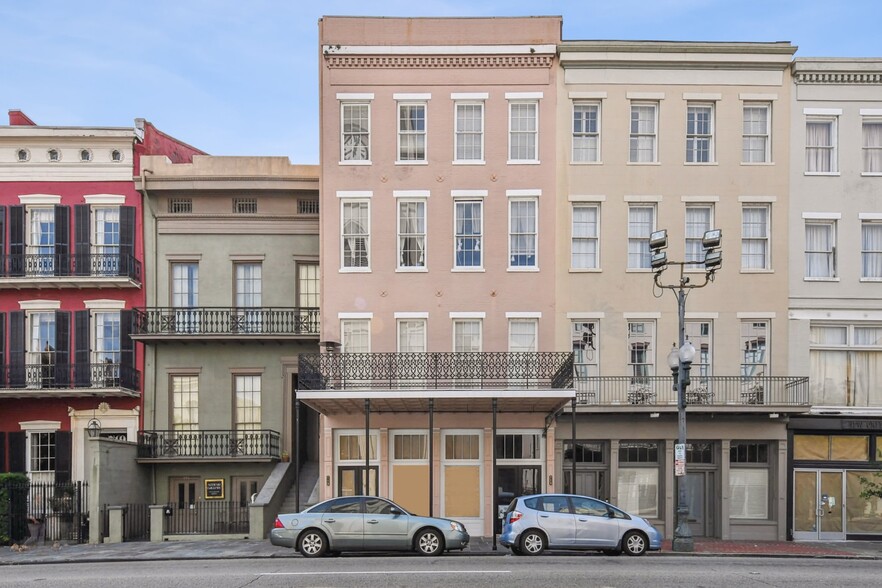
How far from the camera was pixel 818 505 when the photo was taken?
87.6 ft

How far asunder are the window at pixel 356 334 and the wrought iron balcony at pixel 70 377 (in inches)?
258

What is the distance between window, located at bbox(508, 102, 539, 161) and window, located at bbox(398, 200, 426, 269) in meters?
3.08

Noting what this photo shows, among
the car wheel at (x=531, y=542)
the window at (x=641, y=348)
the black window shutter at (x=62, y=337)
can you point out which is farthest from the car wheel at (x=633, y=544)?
the black window shutter at (x=62, y=337)

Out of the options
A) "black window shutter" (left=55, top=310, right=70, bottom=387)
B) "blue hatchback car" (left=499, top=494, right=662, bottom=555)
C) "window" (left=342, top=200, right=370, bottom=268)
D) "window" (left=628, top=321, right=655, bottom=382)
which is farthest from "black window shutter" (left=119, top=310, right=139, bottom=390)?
"window" (left=628, top=321, right=655, bottom=382)

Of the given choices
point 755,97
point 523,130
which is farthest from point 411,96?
point 755,97

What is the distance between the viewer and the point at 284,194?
2895 cm

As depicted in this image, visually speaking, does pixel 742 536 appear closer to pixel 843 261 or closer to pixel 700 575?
pixel 843 261

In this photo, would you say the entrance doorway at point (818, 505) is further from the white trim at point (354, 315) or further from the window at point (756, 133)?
the white trim at point (354, 315)

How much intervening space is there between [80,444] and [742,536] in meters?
19.2

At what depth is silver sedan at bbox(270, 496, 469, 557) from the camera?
775 inches

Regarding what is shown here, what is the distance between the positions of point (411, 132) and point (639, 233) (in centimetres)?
720

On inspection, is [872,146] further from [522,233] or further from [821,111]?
[522,233]

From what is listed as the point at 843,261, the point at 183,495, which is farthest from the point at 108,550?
the point at 843,261

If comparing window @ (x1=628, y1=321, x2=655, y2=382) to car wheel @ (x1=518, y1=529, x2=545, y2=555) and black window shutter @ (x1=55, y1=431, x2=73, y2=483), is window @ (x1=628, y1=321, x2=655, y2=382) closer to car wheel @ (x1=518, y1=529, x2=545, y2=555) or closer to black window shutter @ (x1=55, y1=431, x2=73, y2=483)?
car wheel @ (x1=518, y1=529, x2=545, y2=555)
